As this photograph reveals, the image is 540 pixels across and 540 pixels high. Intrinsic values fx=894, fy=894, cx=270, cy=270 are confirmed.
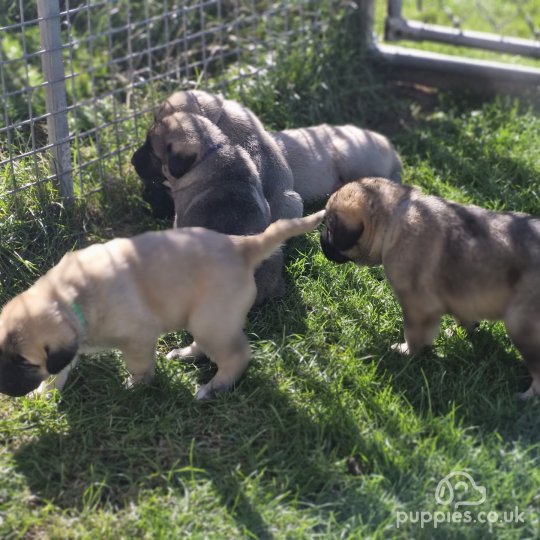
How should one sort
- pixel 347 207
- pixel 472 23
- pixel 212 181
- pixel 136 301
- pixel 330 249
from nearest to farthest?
1. pixel 136 301
2. pixel 347 207
3. pixel 330 249
4. pixel 212 181
5. pixel 472 23

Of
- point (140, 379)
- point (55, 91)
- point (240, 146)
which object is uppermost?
point (55, 91)

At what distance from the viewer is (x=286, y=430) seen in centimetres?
450

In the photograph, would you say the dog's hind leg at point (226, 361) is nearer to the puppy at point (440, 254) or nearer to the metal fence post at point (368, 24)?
the puppy at point (440, 254)

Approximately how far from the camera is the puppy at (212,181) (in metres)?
5.38

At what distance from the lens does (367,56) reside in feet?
26.8

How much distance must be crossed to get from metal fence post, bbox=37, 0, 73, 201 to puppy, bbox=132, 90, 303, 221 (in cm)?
54

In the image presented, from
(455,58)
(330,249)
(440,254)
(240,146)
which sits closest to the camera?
(440,254)


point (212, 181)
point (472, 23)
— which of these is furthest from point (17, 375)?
point (472, 23)

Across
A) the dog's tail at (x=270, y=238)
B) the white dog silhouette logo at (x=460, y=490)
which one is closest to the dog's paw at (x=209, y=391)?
the dog's tail at (x=270, y=238)

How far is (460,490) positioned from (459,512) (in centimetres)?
13

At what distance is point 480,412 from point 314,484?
1.01 metres

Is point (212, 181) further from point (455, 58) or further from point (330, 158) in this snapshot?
point (455, 58)

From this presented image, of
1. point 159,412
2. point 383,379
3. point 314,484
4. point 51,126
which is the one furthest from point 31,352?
point 51,126

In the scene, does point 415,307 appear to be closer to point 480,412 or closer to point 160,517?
point 480,412
